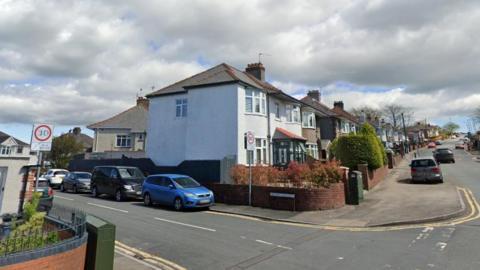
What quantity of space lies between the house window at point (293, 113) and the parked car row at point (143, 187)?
15.2 metres

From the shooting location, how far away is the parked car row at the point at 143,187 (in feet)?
50.7

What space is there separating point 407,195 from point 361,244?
1041 cm

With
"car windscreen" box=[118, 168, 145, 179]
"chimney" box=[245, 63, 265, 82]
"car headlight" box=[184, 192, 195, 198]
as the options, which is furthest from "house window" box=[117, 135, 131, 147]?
"car headlight" box=[184, 192, 195, 198]

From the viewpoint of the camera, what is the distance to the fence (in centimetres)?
504

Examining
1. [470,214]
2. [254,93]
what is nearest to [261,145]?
[254,93]

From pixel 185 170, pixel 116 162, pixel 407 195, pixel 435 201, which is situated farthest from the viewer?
pixel 116 162

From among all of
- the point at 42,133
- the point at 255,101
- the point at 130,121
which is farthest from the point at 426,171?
the point at 130,121

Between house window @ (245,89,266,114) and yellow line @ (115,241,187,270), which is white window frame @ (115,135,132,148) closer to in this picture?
house window @ (245,89,266,114)

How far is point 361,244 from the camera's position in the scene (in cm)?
884

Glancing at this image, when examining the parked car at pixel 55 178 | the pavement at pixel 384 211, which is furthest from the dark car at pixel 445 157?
the parked car at pixel 55 178

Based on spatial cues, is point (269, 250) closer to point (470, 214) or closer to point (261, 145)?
point (470, 214)

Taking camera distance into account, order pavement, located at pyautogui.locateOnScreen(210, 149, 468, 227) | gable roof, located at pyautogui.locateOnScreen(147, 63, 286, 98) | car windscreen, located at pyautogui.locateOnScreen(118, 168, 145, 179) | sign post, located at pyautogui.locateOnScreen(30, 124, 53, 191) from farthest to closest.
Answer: gable roof, located at pyautogui.locateOnScreen(147, 63, 286, 98), car windscreen, located at pyautogui.locateOnScreen(118, 168, 145, 179), pavement, located at pyautogui.locateOnScreen(210, 149, 468, 227), sign post, located at pyautogui.locateOnScreen(30, 124, 53, 191)

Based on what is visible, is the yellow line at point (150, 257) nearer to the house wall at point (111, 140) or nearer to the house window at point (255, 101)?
the house window at point (255, 101)

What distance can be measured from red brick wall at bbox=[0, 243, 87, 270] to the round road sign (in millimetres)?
4650
